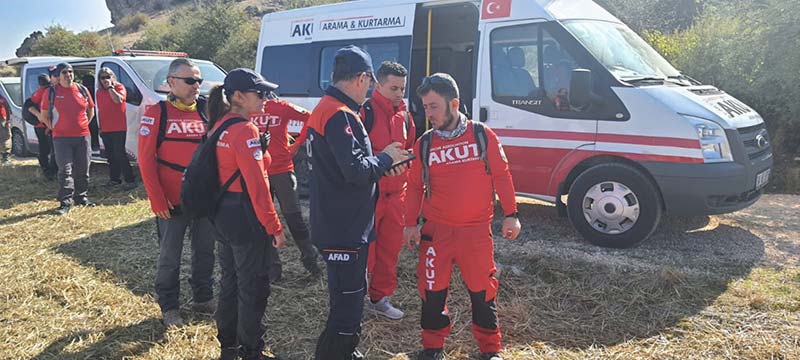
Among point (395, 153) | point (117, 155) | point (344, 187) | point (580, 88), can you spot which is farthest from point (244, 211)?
point (117, 155)

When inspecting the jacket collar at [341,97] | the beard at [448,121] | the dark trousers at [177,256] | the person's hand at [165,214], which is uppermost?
the jacket collar at [341,97]

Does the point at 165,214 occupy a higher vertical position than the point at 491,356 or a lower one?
higher

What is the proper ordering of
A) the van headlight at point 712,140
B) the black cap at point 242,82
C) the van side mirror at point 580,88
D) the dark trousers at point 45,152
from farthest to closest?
the dark trousers at point 45,152 < the van side mirror at point 580,88 < the van headlight at point 712,140 < the black cap at point 242,82

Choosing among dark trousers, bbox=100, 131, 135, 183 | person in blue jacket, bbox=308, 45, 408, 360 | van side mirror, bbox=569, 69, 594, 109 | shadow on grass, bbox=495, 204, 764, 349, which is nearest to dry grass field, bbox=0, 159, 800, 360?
shadow on grass, bbox=495, 204, 764, 349

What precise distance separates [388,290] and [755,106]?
9035 millimetres

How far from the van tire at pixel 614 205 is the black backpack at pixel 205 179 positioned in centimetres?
339

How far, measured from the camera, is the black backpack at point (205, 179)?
2848 mm

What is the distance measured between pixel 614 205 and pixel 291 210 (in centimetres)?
282

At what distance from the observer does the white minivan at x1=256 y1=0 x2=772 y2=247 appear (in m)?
4.75

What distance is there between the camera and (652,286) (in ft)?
13.7

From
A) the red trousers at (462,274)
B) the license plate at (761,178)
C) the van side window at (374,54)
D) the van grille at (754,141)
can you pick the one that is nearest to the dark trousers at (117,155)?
the van side window at (374,54)

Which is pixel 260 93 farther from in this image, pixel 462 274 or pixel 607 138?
pixel 607 138

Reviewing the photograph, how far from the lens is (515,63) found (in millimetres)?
5527

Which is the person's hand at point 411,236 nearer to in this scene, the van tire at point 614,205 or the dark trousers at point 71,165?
the van tire at point 614,205
